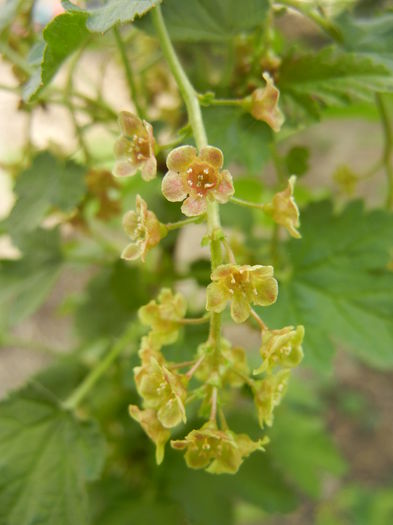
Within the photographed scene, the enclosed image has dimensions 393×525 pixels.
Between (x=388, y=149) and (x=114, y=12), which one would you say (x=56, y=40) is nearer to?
(x=114, y=12)

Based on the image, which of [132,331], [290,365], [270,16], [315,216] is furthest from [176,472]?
[270,16]

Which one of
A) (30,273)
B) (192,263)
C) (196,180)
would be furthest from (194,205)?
(30,273)

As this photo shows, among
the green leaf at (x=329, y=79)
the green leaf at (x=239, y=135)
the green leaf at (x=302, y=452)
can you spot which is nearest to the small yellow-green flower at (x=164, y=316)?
the green leaf at (x=239, y=135)

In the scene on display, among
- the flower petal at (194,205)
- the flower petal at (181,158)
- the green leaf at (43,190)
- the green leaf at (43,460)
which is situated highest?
the flower petal at (181,158)

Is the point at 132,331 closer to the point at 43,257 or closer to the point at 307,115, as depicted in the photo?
the point at 43,257

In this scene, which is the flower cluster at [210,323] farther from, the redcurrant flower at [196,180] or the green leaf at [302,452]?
the green leaf at [302,452]
